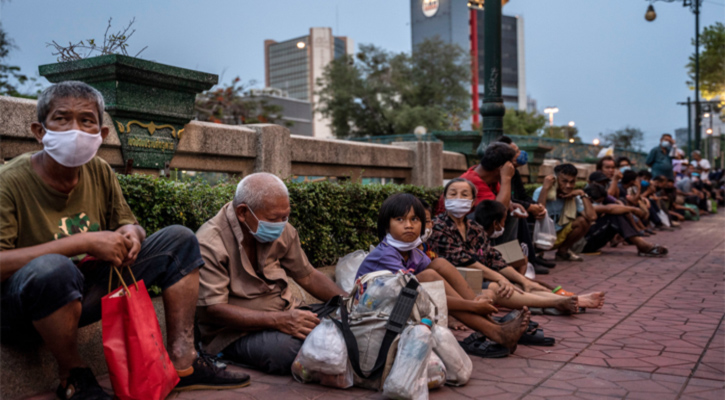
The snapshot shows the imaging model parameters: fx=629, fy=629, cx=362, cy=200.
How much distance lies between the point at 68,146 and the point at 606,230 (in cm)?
868

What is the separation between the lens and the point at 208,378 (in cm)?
332

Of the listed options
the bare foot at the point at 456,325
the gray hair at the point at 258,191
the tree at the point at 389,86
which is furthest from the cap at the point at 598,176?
the tree at the point at 389,86

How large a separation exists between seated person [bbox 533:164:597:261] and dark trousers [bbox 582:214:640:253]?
1058 millimetres

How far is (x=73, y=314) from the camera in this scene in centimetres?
280

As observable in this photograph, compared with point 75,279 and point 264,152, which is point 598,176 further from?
point 75,279

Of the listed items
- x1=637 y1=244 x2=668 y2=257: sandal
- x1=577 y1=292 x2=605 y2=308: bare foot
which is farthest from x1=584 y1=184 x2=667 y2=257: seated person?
x1=577 y1=292 x2=605 y2=308: bare foot

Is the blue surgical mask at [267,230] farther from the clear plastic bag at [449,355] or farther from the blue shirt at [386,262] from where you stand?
the clear plastic bag at [449,355]

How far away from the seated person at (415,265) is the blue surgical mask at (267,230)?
783mm

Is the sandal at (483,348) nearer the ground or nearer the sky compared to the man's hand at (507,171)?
nearer the ground

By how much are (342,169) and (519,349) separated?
4.30 m

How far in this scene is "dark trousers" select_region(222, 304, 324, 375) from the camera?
3594 millimetres

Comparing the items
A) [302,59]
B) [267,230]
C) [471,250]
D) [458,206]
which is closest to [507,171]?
[458,206]

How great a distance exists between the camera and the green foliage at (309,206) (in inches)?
159

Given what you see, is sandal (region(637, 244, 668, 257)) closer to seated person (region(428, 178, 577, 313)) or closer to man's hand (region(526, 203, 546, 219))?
man's hand (region(526, 203, 546, 219))
